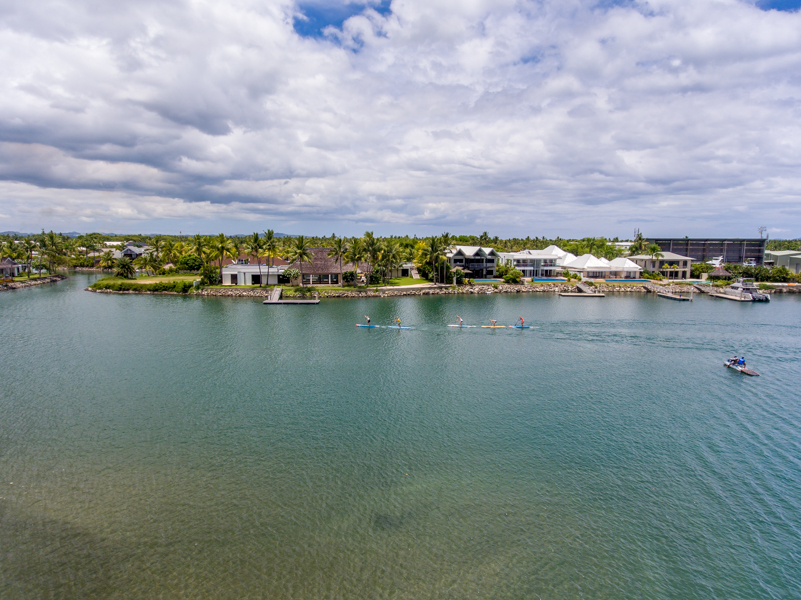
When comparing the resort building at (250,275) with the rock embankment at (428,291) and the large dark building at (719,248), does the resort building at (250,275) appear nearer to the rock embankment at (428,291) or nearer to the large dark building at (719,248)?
the rock embankment at (428,291)

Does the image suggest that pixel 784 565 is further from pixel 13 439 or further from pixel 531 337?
pixel 13 439

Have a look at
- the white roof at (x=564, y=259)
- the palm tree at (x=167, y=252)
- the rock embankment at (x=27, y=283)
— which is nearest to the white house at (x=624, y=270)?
the white roof at (x=564, y=259)

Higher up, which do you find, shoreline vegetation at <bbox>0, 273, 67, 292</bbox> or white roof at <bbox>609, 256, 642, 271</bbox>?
white roof at <bbox>609, 256, 642, 271</bbox>

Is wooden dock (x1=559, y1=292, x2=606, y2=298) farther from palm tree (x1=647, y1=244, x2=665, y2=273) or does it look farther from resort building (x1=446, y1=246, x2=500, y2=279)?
palm tree (x1=647, y1=244, x2=665, y2=273)

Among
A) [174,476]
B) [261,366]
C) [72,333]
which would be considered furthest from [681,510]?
[72,333]

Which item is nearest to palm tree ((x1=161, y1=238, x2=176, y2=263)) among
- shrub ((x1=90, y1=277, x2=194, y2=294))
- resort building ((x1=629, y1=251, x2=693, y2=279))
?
shrub ((x1=90, y1=277, x2=194, y2=294))

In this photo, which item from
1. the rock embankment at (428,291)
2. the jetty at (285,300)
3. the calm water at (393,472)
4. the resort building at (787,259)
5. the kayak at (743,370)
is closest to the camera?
the calm water at (393,472)

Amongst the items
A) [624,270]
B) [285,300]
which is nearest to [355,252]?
[285,300]

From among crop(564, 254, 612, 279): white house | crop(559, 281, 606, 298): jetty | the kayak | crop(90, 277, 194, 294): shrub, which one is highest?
crop(564, 254, 612, 279): white house
